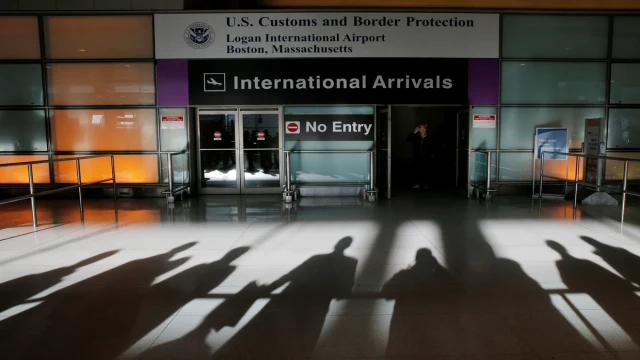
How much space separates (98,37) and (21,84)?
6.26 feet

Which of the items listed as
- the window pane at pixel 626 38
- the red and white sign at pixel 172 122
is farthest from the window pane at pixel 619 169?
the red and white sign at pixel 172 122

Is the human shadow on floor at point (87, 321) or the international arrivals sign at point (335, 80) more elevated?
the international arrivals sign at point (335, 80)

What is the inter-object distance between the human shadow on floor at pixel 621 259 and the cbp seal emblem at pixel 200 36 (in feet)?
25.3

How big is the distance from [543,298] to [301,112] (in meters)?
7.05

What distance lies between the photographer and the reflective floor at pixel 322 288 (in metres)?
3.27

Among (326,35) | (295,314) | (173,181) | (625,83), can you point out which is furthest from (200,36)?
(625,83)

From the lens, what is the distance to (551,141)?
10.1m

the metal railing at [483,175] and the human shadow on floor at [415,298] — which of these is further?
the metal railing at [483,175]

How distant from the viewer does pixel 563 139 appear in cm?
1002

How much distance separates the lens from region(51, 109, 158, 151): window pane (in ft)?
33.4

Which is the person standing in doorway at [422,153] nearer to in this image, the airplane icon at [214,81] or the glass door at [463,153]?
the glass door at [463,153]

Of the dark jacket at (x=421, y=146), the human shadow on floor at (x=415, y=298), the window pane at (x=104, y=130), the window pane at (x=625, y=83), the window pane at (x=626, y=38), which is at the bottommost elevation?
the human shadow on floor at (x=415, y=298)

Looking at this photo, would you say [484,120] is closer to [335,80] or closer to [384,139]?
[384,139]

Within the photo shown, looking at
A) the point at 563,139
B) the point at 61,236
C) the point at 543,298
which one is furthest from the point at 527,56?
the point at 61,236
